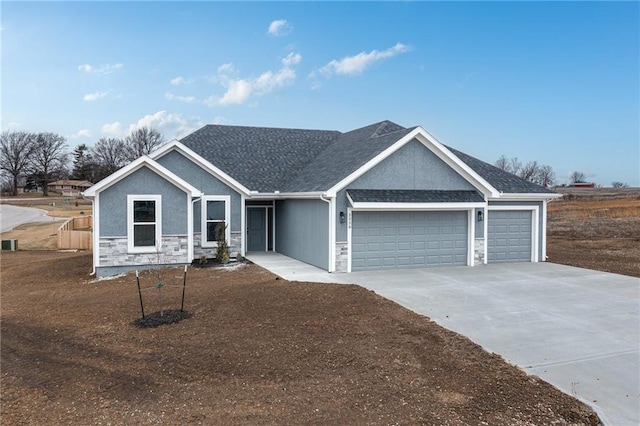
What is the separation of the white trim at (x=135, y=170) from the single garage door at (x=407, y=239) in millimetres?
5730

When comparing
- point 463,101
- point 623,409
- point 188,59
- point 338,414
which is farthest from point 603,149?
point 338,414

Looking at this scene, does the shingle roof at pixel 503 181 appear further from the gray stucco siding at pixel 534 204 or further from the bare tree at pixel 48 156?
the bare tree at pixel 48 156

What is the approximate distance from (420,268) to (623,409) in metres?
9.36

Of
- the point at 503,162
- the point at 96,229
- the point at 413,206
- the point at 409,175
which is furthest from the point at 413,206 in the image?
the point at 503,162

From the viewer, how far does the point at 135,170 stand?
14.1m

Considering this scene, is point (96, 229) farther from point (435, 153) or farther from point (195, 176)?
point (435, 153)

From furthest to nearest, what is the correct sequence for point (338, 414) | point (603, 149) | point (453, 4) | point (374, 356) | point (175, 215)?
point (603, 149) → point (453, 4) → point (175, 215) → point (374, 356) → point (338, 414)

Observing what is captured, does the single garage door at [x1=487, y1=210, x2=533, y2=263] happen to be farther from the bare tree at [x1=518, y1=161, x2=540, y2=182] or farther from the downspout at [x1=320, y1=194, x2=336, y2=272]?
the bare tree at [x1=518, y1=161, x2=540, y2=182]

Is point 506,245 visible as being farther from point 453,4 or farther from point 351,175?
point 453,4

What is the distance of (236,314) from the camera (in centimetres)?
892

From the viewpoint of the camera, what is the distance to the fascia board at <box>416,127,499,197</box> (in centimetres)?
1428

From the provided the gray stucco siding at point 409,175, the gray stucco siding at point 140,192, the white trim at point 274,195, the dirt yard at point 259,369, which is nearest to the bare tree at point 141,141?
the white trim at point 274,195

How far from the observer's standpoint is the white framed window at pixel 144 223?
46.7 feet

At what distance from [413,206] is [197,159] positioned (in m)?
7.89
